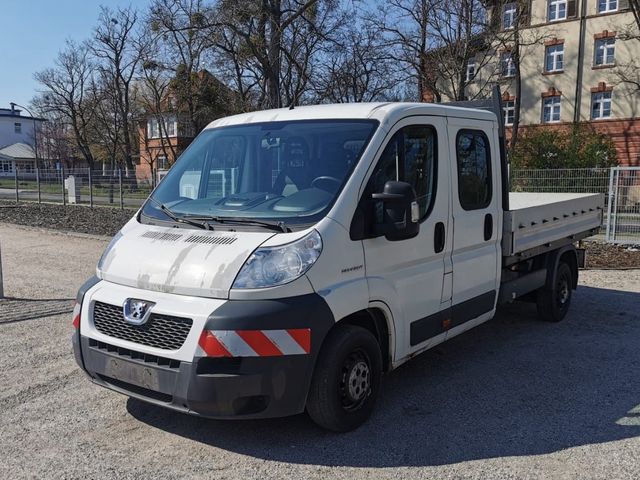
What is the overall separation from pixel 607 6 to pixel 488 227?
3901 centimetres

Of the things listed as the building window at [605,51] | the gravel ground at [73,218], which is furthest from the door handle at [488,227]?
the building window at [605,51]

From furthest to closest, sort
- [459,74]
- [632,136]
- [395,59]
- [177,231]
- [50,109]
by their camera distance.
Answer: [50,109]
[632,136]
[395,59]
[459,74]
[177,231]

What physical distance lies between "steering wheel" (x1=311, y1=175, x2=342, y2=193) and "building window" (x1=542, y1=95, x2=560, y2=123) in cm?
4026

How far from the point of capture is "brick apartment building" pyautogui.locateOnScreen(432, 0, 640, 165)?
36.8 meters

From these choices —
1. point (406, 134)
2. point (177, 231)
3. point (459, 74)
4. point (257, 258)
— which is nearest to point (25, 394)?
point (177, 231)

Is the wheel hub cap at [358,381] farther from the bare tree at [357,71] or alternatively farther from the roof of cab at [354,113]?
the bare tree at [357,71]

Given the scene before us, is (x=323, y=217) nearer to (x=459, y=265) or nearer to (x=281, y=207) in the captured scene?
(x=281, y=207)

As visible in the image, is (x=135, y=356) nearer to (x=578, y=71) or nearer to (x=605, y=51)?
(x=578, y=71)

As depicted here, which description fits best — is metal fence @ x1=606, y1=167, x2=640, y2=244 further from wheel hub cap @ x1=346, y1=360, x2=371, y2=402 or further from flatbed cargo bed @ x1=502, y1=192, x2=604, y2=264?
wheel hub cap @ x1=346, y1=360, x2=371, y2=402

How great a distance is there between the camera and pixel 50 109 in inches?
2191

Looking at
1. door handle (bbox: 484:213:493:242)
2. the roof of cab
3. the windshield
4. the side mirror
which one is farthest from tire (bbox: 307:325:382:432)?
door handle (bbox: 484:213:493:242)

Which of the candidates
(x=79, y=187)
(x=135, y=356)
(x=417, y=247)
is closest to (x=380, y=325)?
(x=417, y=247)

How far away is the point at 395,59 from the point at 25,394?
30.7 metres

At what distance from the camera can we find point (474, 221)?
→ 17.1 ft
